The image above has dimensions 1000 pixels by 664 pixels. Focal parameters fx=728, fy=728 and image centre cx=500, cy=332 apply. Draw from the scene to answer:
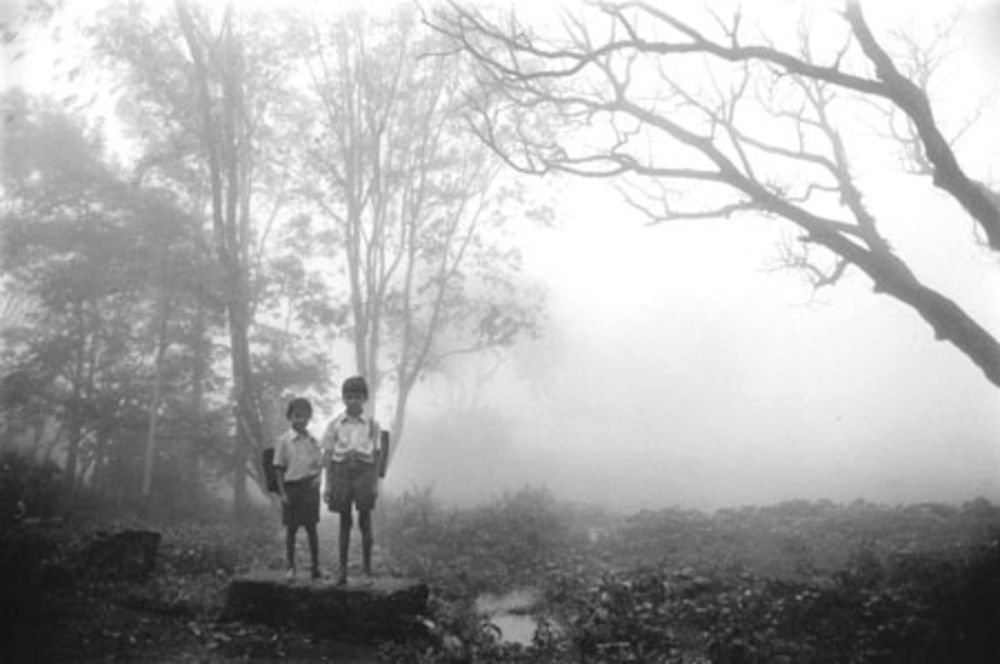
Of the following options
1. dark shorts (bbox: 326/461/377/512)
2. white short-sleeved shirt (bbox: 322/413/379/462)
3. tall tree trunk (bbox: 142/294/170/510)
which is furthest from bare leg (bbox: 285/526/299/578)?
tall tree trunk (bbox: 142/294/170/510)

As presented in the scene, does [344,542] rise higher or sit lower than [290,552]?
higher

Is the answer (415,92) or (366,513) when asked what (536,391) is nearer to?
(415,92)

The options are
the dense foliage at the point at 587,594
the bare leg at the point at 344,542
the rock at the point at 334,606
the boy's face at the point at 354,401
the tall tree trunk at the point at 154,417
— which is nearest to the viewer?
the dense foliage at the point at 587,594

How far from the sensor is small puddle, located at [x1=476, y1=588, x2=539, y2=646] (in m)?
8.66

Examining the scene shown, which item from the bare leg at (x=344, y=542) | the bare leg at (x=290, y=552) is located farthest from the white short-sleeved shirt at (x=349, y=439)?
the bare leg at (x=290, y=552)

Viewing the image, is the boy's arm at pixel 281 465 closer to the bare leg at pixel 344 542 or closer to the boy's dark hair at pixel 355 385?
the bare leg at pixel 344 542

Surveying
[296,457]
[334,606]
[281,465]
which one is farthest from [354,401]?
[334,606]

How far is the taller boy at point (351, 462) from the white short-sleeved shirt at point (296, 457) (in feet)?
→ 1.75

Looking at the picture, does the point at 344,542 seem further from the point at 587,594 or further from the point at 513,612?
the point at 587,594

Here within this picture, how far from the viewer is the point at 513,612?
9.95 metres

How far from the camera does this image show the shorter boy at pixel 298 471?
9.15 meters

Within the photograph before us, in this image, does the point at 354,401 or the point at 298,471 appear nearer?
the point at 354,401

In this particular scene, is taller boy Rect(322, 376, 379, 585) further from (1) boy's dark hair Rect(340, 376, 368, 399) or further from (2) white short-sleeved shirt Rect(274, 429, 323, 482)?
(2) white short-sleeved shirt Rect(274, 429, 323, 482)

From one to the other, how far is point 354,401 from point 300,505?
162 cm
